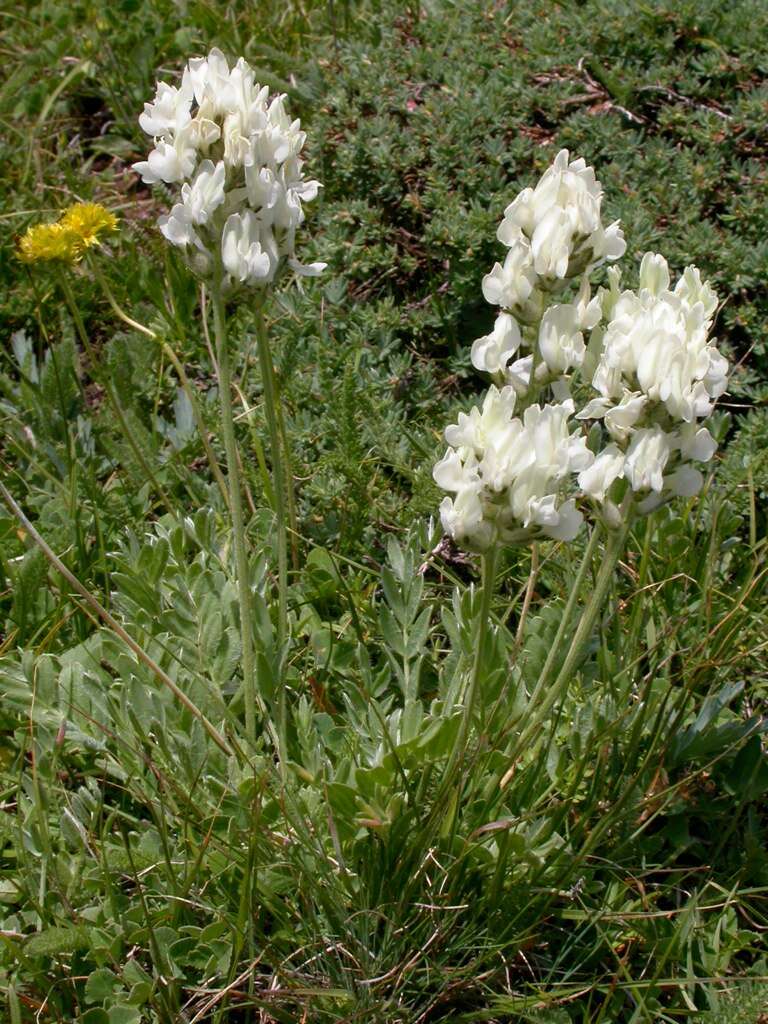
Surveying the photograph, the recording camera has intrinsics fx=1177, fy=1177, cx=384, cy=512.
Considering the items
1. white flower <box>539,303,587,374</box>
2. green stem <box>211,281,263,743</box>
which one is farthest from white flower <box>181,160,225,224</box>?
white flower <box>539,303,587,374</box>

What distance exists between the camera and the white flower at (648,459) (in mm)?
1616

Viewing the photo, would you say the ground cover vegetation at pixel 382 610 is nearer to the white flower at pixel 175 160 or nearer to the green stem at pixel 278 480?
the green stem at pixel 278 480

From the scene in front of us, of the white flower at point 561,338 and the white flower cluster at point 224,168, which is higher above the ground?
the white flower cluster at point 224,168

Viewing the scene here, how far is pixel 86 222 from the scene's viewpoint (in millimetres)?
2857

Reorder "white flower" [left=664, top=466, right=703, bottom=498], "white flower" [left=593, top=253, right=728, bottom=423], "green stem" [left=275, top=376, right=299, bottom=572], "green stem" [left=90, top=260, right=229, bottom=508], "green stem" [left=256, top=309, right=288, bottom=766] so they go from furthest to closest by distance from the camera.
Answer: "green stem" [left=275, top=376, right=299, bottom=572] → "green stem" [left=90, top=260, right=229, bottom=508] → "green stem" [left=256, top=309, right=288, bottom=766] → "white flower" [left=664, top=466, right=703, bottom=498] → "white flower" [left=593, top=253, right=728, bottom=423]

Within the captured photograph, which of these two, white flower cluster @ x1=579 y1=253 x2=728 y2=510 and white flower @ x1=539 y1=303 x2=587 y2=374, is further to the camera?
white flower @ x1=539 y1=303 x2=587 y2=374

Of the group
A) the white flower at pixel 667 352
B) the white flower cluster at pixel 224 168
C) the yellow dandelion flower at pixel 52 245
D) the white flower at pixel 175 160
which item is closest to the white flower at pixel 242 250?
the white flower cluster at pixel 224 168

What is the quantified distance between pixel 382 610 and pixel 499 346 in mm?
895

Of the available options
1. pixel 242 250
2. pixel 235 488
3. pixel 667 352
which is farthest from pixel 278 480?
pixel 667 352

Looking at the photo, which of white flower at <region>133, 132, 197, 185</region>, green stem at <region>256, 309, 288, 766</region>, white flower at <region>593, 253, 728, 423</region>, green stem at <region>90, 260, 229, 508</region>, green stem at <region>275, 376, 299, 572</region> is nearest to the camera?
white flower at <region>593, 253, 728, 423</region>

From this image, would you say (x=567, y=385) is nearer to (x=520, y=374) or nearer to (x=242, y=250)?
(x=520, y=374)

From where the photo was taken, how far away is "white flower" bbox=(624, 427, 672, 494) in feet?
5.30

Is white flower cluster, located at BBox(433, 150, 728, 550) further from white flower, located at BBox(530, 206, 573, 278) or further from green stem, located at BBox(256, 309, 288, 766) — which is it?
green stem, located at BBox(256, 309, 288, 766)

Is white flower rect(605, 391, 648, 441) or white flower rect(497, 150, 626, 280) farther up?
white flower rect(497, 150, 626, 280)
